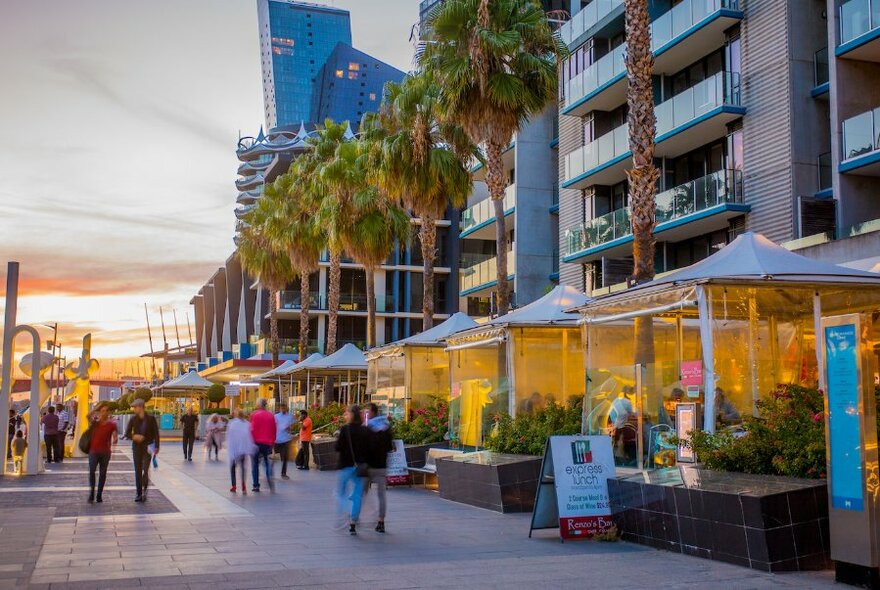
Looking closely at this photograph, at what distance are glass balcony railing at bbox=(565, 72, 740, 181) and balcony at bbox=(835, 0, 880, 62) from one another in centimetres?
439

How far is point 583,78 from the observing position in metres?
37.4

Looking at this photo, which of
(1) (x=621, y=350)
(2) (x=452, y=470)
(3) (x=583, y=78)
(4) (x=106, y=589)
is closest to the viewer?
(4) (x=106, y=589)

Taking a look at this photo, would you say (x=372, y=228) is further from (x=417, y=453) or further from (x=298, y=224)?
(x=417, y=453)

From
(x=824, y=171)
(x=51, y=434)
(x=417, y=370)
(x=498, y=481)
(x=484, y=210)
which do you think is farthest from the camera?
(x=484, y=210)

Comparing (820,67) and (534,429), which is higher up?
(820,67)

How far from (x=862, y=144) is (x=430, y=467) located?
13.0 m

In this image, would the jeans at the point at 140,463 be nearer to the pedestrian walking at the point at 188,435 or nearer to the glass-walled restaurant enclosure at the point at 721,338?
the glass-walled restaurant enclosure at the point at 721,338

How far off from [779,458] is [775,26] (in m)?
19.6

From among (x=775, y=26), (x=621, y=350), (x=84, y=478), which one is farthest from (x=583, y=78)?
(x=84, y=478)

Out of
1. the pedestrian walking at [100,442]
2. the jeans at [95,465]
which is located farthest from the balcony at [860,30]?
the jeans at [95,465]

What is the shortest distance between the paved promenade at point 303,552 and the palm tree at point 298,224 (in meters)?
27.1

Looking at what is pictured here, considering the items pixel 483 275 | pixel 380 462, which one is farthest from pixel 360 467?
pixel 483 275

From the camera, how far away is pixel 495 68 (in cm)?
2617

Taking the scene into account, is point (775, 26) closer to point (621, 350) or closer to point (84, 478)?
point (621, 350)
